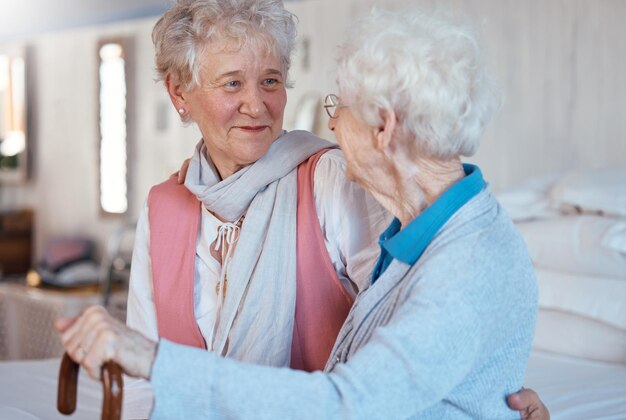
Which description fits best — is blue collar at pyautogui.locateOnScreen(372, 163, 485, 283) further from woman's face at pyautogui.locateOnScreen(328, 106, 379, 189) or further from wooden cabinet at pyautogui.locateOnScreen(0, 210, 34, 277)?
wooden cabinet at pyautogui.locateOnScreen(0, 210, 34, 277)

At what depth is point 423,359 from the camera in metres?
1.12

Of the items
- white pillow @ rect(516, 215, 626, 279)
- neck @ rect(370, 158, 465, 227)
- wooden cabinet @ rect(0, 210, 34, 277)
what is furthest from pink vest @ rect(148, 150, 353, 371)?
wooden cabinet @ rect(0, 210, 34, 277)

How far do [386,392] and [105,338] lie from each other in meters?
0.39


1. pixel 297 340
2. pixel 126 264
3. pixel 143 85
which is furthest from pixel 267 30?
pixel 143 85

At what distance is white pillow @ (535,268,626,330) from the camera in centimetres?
253

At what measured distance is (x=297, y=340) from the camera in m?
1.67

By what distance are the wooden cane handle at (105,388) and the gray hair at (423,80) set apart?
548mm

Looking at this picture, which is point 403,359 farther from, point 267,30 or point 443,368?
point 267,30

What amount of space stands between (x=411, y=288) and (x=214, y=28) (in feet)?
2.59

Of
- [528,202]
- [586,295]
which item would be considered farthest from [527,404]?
[528,202]

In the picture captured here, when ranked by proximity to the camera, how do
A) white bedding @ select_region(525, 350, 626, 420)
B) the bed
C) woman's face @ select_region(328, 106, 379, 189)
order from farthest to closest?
the bed < white bedding @ select_region(525, 350, 626, 420) < woman's face @ select_region(328, 106, 379, 189)

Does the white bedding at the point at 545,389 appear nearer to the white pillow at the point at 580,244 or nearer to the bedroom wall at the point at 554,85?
the white pillow at the point at 580,244

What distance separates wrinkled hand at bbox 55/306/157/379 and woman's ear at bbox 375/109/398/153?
476 millimetres

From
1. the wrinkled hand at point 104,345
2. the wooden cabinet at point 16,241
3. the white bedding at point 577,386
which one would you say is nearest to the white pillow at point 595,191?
the white bedding at point 577,386
